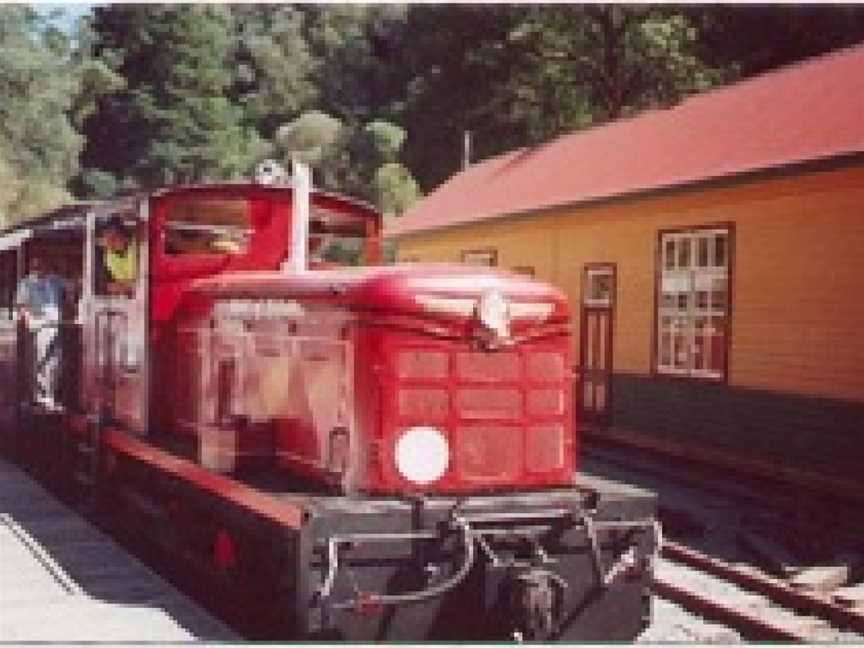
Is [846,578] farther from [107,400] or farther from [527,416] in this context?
[107,400]

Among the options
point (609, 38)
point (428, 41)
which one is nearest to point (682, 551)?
point (609, 38)

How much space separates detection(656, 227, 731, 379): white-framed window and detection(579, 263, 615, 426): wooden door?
64.5 inches

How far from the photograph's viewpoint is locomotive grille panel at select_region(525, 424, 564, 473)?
6527 millimetres

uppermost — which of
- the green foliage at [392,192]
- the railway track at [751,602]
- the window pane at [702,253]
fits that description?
the green foliage at [392,192]

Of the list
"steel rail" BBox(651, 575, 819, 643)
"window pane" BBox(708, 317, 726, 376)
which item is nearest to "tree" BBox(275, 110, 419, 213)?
"window pane" BBox(708, 317, 726, 376)

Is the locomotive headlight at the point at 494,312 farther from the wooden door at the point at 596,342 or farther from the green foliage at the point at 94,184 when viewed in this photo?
the green foliage at the point at 94,184

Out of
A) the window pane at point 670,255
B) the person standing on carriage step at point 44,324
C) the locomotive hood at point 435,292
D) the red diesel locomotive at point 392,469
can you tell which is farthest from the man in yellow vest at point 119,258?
the window pane at point 670,255

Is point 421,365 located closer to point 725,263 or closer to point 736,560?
point 736,560

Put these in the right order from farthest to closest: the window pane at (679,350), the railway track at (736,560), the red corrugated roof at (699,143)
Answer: the window pane at (679,350) < the red corrugated roof at (699,143) < the railway track at (736,560)

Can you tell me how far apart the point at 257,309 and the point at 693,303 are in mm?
9160

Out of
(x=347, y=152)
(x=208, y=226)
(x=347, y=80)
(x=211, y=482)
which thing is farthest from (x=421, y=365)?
(x=347, y=80)

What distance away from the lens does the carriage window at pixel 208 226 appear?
8523mm

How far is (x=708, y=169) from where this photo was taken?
14531mm

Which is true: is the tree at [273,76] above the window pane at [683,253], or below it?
above
